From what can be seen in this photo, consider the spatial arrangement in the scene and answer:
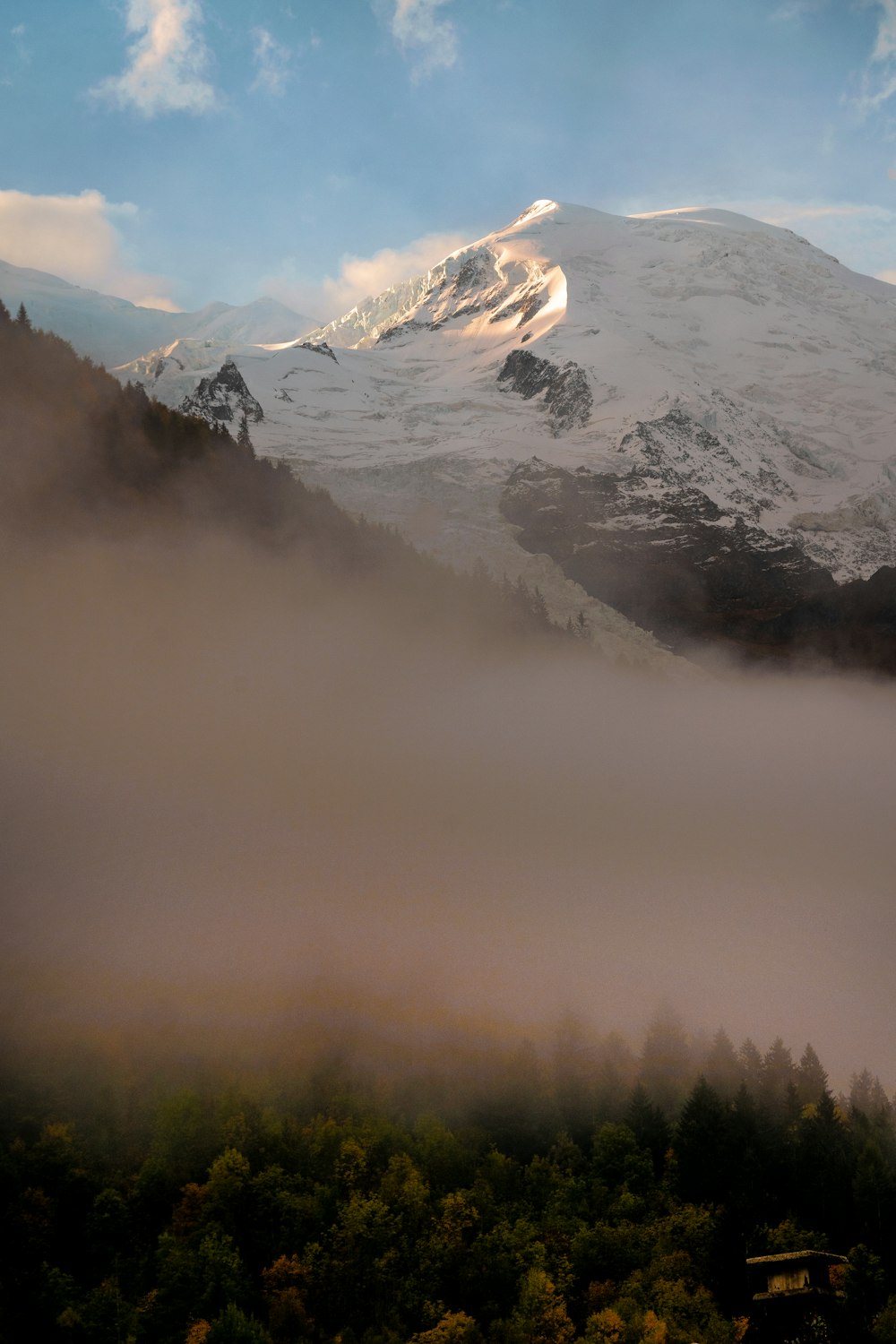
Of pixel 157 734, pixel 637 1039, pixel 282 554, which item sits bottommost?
pixel 637 1039

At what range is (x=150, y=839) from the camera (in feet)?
485

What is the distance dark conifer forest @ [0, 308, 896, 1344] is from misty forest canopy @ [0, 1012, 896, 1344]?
0.66 ft

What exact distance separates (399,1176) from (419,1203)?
13.6 feet

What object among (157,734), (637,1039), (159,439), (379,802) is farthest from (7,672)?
(637,1039)

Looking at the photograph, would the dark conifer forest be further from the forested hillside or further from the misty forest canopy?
the forested hillside

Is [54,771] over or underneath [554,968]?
over

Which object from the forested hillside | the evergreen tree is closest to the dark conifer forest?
the evergreen tree

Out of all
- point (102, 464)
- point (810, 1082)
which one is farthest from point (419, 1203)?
point (102, 464)

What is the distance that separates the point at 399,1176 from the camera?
8950 cm

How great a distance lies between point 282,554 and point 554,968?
7816 centimetres

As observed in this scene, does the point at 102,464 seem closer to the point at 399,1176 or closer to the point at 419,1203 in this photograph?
the point at 399,1176

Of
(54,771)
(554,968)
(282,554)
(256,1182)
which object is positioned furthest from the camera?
(282,554)

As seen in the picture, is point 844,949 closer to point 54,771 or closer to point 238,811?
point 238,811

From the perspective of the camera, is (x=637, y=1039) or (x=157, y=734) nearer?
(x=637, y=1039)
